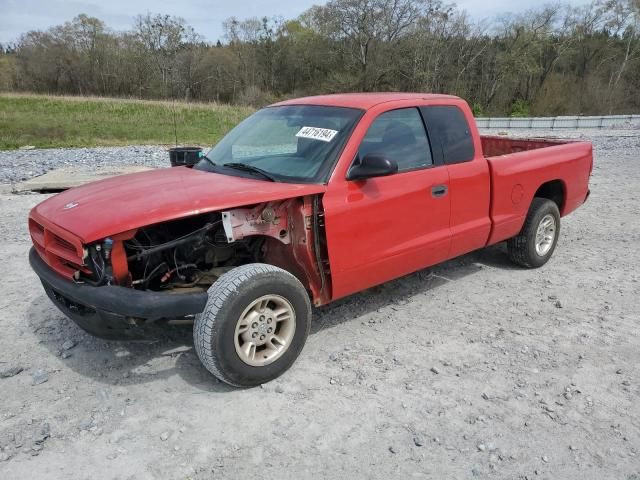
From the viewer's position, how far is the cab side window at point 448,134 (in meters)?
4.21

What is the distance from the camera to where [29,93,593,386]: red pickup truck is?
2.96 metres

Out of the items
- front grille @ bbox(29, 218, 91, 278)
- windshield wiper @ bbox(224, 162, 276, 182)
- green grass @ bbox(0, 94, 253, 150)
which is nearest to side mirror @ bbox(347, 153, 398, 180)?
windshield wiper @ bbox(224, 162, 276, 182)

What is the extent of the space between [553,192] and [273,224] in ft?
12.6

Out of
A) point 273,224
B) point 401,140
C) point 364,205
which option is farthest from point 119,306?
point 401,140

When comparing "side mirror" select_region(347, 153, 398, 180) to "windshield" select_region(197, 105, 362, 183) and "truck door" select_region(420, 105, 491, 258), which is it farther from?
"truck door" select_region(420, 105, 491, 258)

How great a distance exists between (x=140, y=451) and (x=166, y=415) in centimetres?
32

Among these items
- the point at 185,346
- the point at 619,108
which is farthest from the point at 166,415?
the point at 619,108

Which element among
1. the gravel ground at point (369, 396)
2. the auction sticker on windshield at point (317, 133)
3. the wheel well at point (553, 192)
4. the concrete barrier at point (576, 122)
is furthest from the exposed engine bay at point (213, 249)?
the concrete barrier at point (576, 122)

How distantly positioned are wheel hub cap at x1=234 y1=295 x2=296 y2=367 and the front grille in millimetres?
1027

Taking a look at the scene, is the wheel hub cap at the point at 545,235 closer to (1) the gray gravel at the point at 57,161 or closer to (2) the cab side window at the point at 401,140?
(2) the cab side window at the point at 401,140

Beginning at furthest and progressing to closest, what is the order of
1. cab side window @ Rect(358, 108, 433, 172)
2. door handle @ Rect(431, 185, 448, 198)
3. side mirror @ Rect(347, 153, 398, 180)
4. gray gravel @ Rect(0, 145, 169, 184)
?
gray gravel @ Rect(0, 145, 169, 184) < door handle @ Rect(431, 185, 448, 198) < cab side window @ Rect(358, 108, 433, 172) < side mirror @ Rect(347, 153, 398, 180)

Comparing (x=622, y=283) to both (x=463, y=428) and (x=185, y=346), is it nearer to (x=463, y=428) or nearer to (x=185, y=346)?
(x=463, y=428)

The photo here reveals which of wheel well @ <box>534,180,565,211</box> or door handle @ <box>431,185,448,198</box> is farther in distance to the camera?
wheel well @ <box>534,180,565,211</box>

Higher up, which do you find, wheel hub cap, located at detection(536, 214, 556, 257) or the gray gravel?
the gray gravel
